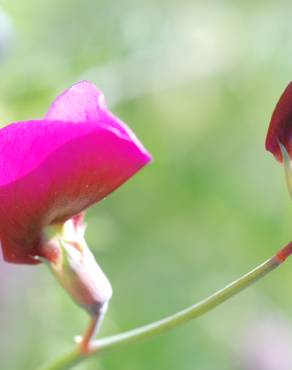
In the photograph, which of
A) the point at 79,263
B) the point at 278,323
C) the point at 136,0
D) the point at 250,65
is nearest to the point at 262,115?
the point at 250,65

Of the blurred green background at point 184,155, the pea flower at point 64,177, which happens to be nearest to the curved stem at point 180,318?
the pea flower at point 64,177

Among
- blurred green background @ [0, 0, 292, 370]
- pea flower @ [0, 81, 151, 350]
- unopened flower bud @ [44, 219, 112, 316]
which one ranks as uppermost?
pea flower @ [0, 81, 151, 350]

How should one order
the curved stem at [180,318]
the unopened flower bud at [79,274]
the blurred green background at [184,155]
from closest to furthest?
the curved stem at [180,318], the unopened flower bud at [79,274], the blurred green background at [184,155]

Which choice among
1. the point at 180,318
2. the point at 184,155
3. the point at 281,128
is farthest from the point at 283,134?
the point at 184,155

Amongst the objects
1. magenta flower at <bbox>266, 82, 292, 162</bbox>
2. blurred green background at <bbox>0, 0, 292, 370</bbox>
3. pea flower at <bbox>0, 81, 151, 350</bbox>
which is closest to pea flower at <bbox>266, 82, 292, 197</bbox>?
magenta flower at <bbox>266, 82, 292, 162</bbox>

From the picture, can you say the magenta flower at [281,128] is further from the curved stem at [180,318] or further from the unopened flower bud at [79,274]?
the unopened flower bud at [79,274]

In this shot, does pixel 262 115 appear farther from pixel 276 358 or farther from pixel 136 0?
pixel 276 358

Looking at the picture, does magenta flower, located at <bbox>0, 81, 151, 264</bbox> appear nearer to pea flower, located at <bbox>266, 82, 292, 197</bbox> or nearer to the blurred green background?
pea flower, located at <bbox>266, 82, 292, 197</bbox>
